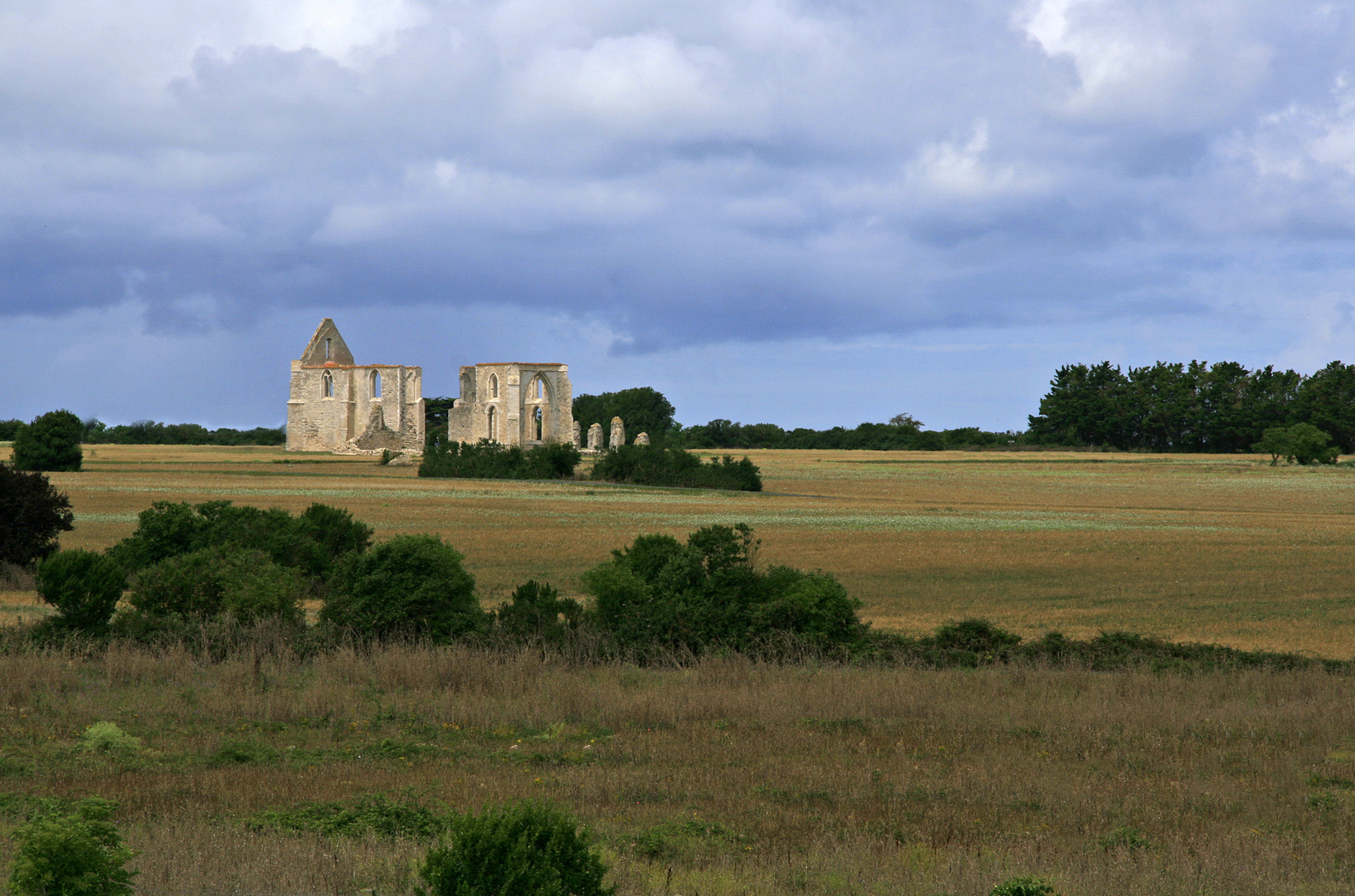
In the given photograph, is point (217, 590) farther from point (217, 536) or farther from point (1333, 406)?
point (1333, 406)

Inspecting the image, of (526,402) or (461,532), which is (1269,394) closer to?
(526,402)

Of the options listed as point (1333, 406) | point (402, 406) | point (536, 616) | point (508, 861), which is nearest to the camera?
point (508, 861)

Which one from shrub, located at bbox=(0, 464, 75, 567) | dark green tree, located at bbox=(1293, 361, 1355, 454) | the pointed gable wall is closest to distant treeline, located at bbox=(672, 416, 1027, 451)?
dark green tree, located at bbox=(1293, 361, 1355, 454)

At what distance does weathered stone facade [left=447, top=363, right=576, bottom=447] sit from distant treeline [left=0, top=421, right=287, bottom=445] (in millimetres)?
31586

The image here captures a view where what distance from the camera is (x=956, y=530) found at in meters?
26.6

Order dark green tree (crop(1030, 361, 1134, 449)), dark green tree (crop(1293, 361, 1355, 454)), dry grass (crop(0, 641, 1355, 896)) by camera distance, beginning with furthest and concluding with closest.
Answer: dark green tree (crop(1030, 361, 1134, 449))
dark green tree (crop(1293, 361, 1355, 454))
dry grass (crop(0, 641, 1355, 896))

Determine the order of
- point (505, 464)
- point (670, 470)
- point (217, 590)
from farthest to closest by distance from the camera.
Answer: point (505, 464)
point (670, 470)
point (217, 590)

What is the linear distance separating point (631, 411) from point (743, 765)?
99.1 meters

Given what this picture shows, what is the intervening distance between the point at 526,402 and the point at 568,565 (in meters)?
50.9

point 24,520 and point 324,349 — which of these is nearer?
point 24,520

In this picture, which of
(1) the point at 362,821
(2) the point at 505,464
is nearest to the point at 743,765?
(1) the point at 362,821

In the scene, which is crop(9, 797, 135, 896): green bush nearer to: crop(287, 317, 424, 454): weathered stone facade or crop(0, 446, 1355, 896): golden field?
crop(0, 446, 1355, 896): golden field

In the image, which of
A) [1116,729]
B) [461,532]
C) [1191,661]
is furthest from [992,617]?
[461,532]

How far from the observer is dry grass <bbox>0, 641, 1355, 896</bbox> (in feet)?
15.7
